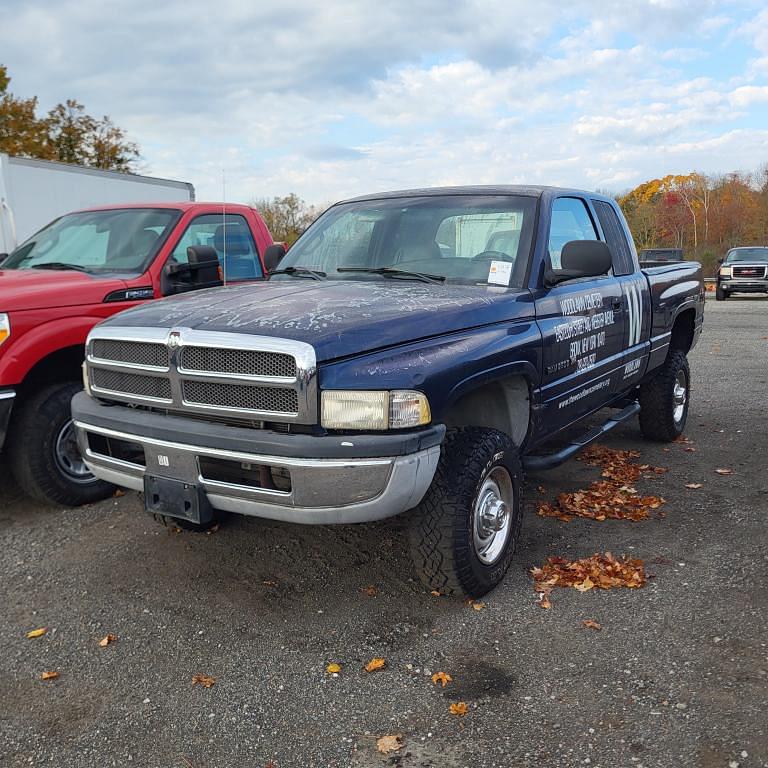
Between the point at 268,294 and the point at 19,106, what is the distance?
27.7 m

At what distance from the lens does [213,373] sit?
123 inches

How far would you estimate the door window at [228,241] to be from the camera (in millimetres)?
5816

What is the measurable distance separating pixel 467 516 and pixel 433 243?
1.69 metres

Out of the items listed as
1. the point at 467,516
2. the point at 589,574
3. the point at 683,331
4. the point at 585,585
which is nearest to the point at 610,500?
the point at 589,574

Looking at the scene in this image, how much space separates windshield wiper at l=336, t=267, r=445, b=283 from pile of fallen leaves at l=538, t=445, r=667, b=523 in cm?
169

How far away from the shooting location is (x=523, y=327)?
3.82 metres

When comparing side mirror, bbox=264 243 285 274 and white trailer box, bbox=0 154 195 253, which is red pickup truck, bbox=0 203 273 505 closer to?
side mirror, bbox=264 243 285 274

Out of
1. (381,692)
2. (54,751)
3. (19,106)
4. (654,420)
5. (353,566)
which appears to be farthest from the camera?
(19,106)

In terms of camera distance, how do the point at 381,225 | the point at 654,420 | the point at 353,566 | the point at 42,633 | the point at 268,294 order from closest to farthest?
the point at 42,633 → the point at 268,294 → the point at 353,566 → the point at 381,225 → the point at 654,420

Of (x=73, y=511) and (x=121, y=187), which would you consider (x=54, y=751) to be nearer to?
(x=73, y=511)

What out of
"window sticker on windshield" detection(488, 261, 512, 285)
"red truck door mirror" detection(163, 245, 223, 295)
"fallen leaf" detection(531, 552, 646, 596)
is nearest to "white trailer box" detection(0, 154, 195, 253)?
"red truck door mirror" detection(163, 245, 223, 295)

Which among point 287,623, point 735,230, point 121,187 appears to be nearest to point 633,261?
point 287,623

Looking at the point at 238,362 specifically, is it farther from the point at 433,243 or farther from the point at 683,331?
the point at 683,331

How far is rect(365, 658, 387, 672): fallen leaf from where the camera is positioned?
306 centimetres
